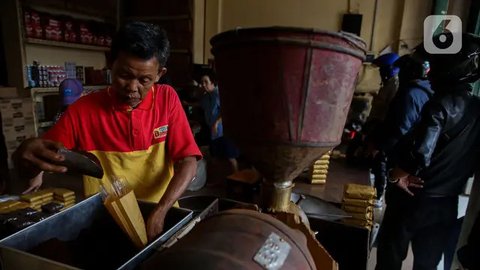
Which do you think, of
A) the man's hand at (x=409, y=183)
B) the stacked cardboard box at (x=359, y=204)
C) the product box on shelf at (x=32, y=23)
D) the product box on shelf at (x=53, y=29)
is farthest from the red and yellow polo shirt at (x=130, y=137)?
the product box on shelf at (x=53, y=29)

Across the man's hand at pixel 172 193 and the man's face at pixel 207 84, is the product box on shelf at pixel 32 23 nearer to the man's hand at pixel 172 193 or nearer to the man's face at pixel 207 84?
the man's face at pixel 207 84

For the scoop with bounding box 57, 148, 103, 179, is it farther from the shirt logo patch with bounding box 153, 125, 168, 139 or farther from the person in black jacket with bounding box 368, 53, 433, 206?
the person in black jacket with bounding box 368, 53, 433, 206

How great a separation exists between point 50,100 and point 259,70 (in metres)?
4.15

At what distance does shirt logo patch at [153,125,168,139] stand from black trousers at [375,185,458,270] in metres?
Result: 1.43

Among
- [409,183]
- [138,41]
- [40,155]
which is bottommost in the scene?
[409,183]

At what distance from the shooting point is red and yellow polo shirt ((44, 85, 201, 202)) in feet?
3.84

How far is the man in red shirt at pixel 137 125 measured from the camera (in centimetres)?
106

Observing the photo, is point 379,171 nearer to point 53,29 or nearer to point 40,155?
point 40,155

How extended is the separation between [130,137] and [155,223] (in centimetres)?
43

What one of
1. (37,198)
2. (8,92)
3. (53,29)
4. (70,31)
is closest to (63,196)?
(37,198)

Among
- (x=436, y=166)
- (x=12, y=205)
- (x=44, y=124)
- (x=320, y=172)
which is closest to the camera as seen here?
(x=12, y=205)

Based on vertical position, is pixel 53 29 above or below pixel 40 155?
above

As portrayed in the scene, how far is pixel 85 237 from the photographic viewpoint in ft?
2.95

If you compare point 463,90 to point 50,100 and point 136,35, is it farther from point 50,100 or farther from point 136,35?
point 50,100
